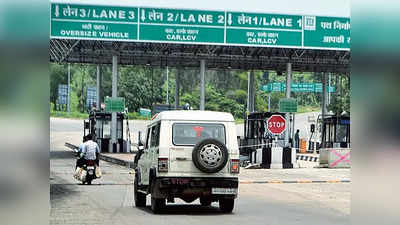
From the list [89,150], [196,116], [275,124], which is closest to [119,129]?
[275,124]

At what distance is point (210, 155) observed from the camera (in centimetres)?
1285

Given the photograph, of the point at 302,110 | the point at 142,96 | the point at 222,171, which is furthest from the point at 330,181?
the point at 302,110

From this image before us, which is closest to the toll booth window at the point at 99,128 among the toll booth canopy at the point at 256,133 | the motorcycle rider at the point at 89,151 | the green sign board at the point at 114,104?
the green sign board at the point at 114,104

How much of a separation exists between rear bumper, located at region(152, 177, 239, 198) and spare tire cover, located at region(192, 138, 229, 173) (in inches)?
9.9

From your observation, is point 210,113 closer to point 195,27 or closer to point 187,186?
point 187,186

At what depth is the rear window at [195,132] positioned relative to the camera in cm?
1348

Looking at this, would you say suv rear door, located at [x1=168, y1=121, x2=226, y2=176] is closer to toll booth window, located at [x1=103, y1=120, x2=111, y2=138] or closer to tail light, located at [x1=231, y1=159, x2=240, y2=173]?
tail light, located at [x1=231, y1=159, x2=240, y2=173]

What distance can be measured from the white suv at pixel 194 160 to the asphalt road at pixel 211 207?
0.40m

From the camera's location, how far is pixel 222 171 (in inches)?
520

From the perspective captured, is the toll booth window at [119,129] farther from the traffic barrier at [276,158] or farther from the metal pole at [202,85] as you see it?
the traffic barrier at [276,158]

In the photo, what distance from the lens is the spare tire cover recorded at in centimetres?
1280

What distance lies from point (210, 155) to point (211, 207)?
2.58 meters
